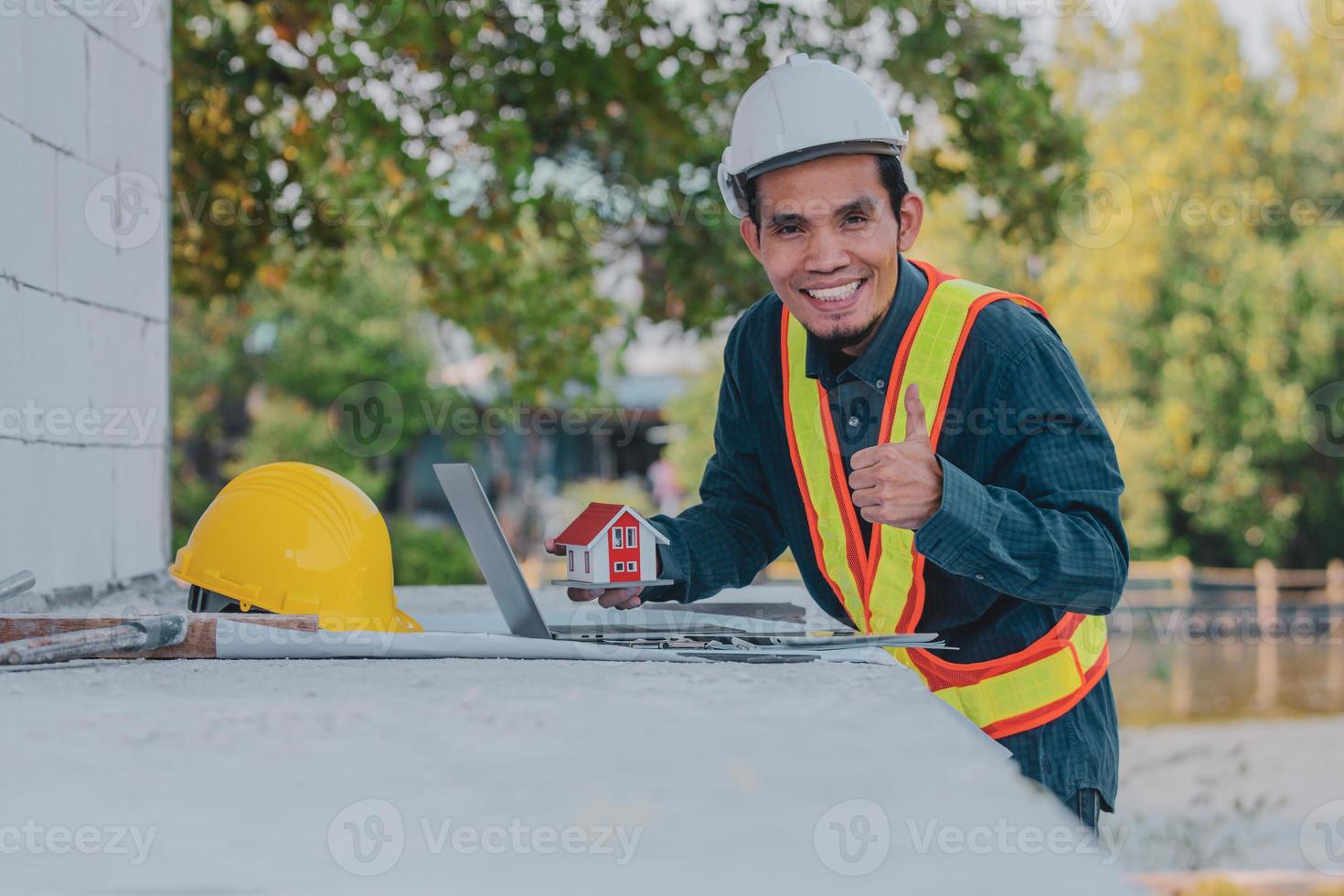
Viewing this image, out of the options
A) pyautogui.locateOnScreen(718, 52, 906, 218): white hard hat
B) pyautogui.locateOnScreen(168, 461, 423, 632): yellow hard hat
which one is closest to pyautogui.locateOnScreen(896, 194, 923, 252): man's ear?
pyautogui.locateOnScreen(718, 52, 906, 218): white hard hat

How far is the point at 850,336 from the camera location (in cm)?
285

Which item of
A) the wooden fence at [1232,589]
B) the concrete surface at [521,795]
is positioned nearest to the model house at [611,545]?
the concrete surface at [521,795]

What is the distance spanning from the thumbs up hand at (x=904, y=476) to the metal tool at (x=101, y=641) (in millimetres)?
1258

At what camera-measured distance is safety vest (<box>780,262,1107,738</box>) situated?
274 centimetres

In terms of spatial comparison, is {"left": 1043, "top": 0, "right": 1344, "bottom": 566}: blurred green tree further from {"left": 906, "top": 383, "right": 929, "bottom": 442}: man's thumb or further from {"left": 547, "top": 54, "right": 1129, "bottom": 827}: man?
{"left": 906, "top": 383, "right": 929, "bottom": 442}: man's thumb

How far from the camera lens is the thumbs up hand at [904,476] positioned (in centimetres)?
233

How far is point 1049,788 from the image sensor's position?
2.72m

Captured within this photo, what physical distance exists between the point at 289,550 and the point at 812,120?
1.46 m

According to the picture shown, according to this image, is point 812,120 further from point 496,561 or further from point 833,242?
point 496,561

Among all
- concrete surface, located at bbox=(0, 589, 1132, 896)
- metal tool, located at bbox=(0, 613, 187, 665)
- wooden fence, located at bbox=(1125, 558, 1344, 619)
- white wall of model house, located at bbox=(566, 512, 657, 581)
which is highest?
white wall of model house, located at bbox=(566, 512, 657, 581)

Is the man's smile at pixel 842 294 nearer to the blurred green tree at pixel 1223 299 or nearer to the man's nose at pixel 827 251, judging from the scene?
the man's nose at pixel 827 251

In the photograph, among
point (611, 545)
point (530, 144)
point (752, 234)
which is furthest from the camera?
point (530, 144)

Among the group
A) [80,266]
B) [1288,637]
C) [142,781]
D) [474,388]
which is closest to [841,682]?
[142,781]

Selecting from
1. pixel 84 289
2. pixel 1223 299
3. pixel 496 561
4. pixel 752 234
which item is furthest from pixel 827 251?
pixel 1223 299
